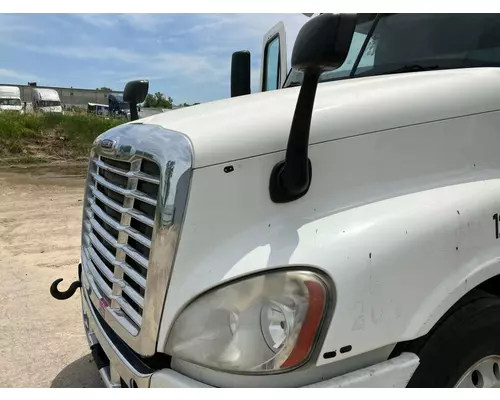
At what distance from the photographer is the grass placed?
17.1 m

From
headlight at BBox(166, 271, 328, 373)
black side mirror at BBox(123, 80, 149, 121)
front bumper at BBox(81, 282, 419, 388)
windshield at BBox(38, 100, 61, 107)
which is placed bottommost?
front bumper at BBox(81, 282, 419, 388)

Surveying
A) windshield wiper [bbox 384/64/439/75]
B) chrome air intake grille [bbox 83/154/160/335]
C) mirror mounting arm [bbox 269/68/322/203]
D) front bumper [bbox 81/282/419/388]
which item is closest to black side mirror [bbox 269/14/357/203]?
mirror mounting arm [bbox 269/68/322/203]

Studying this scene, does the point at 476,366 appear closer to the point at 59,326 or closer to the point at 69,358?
the point at 69,358

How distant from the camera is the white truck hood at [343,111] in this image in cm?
184

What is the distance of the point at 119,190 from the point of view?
2.15m

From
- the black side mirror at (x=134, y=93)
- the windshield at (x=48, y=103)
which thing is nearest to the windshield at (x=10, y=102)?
the windshield at (x=48, y=103)

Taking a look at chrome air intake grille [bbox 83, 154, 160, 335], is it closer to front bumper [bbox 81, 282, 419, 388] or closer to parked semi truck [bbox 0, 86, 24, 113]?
front bumper [bbox 81, 282, 419, 388]

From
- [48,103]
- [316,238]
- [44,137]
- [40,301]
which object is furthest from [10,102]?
[316,238]

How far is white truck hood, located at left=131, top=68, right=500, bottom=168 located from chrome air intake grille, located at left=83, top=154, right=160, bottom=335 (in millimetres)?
257

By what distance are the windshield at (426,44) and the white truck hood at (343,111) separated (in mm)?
295

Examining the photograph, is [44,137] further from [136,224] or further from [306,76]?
[306,76]

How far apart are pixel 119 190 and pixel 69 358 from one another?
1.98 m

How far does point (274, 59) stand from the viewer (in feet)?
17.0

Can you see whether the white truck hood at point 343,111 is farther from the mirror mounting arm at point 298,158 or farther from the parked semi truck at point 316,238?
the mirror mounting arm at point 298,158
